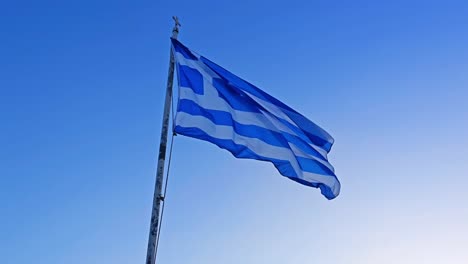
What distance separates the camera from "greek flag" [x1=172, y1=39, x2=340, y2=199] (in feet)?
37.3

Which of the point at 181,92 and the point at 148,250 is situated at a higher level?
the point at 181,92

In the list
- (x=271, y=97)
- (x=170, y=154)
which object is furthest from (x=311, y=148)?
(x=170, y=154)

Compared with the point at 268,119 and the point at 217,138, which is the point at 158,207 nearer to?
the point at 217,138

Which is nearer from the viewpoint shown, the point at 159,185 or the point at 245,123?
the point at 159,185

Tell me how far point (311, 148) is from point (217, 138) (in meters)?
2.95

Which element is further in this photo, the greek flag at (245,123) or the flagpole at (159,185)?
the greek flag at (245,123)

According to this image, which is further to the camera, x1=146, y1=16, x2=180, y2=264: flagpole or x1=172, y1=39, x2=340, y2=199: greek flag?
x1=172, y1=39, x2=340, y2=199: greek flag

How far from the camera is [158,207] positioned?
10.3 m

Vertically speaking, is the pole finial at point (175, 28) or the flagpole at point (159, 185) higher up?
the pole finial at point (175, 28)

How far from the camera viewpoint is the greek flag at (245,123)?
11.4m

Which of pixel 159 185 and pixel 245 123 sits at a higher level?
pixel 245 123

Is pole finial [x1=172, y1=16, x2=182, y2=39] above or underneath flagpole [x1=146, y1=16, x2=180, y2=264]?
above

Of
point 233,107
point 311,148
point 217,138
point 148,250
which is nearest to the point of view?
point 148,250

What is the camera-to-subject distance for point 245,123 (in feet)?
40.5
